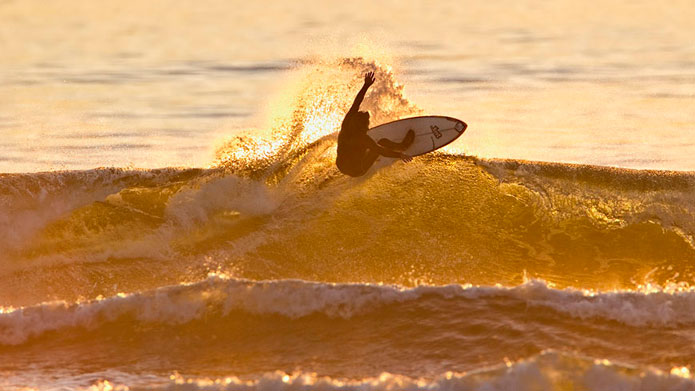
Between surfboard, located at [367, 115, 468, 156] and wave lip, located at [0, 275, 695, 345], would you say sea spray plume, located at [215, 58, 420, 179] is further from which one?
wave lip, located at [0, 275, 695, 345]

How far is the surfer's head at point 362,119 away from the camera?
41.0ft

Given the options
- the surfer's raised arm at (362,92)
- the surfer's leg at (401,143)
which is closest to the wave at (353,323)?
the surfer's raised arm at (362,92)

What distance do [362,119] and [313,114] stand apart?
1425mm

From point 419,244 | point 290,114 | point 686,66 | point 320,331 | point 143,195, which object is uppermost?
point 686,66

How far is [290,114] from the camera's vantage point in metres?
14.0

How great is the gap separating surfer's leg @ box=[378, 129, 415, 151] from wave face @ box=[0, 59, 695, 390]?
35 cm

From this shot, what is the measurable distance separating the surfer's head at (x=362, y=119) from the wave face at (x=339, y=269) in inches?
29.7

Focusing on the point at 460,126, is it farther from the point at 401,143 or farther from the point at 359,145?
the point at 359,145

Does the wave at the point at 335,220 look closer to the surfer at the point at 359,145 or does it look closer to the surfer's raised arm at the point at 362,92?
the surfer at the point at 359,145

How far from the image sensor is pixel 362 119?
492 inches

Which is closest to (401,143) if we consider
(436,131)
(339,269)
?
(436,131)

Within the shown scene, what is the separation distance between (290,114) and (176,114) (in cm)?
505

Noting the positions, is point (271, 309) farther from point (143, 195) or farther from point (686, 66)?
point (686, 66)

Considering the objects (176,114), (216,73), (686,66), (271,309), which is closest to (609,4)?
(686,66)
